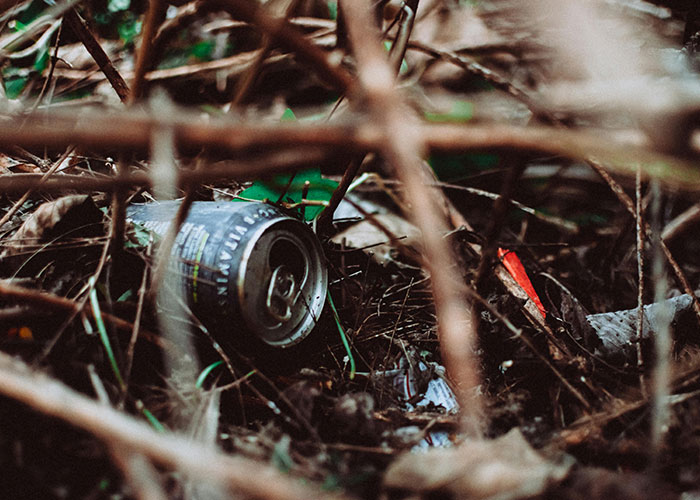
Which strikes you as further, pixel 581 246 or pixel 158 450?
pixel 581 246

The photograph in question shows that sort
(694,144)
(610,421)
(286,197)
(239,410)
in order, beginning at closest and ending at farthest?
(694,144) < (610,421) < (239,410) < (286,197)

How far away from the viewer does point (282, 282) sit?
894 mm

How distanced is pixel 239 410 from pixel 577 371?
1.88 ft

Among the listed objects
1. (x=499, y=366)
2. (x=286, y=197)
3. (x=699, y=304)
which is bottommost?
(x=499, y=366)

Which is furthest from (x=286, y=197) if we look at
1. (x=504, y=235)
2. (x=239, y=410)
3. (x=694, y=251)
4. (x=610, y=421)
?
(x=694, y=251)

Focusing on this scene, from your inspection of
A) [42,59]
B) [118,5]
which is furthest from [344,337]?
[118,5]

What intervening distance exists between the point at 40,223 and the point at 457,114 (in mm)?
1275

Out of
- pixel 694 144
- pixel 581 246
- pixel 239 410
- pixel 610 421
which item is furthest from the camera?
pixel 581 246

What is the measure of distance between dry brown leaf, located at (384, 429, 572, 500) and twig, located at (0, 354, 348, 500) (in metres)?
0.12

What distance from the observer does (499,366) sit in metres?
0.84

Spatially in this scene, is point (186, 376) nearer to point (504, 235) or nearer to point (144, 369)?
point (144, 369)

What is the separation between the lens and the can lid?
81cm

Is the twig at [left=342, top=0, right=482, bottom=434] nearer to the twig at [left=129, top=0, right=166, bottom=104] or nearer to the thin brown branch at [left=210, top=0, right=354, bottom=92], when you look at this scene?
the thin brown branch at [left=210, top=0, right=354, bottom=92]

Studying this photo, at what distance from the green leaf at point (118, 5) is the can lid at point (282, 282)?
133cm
